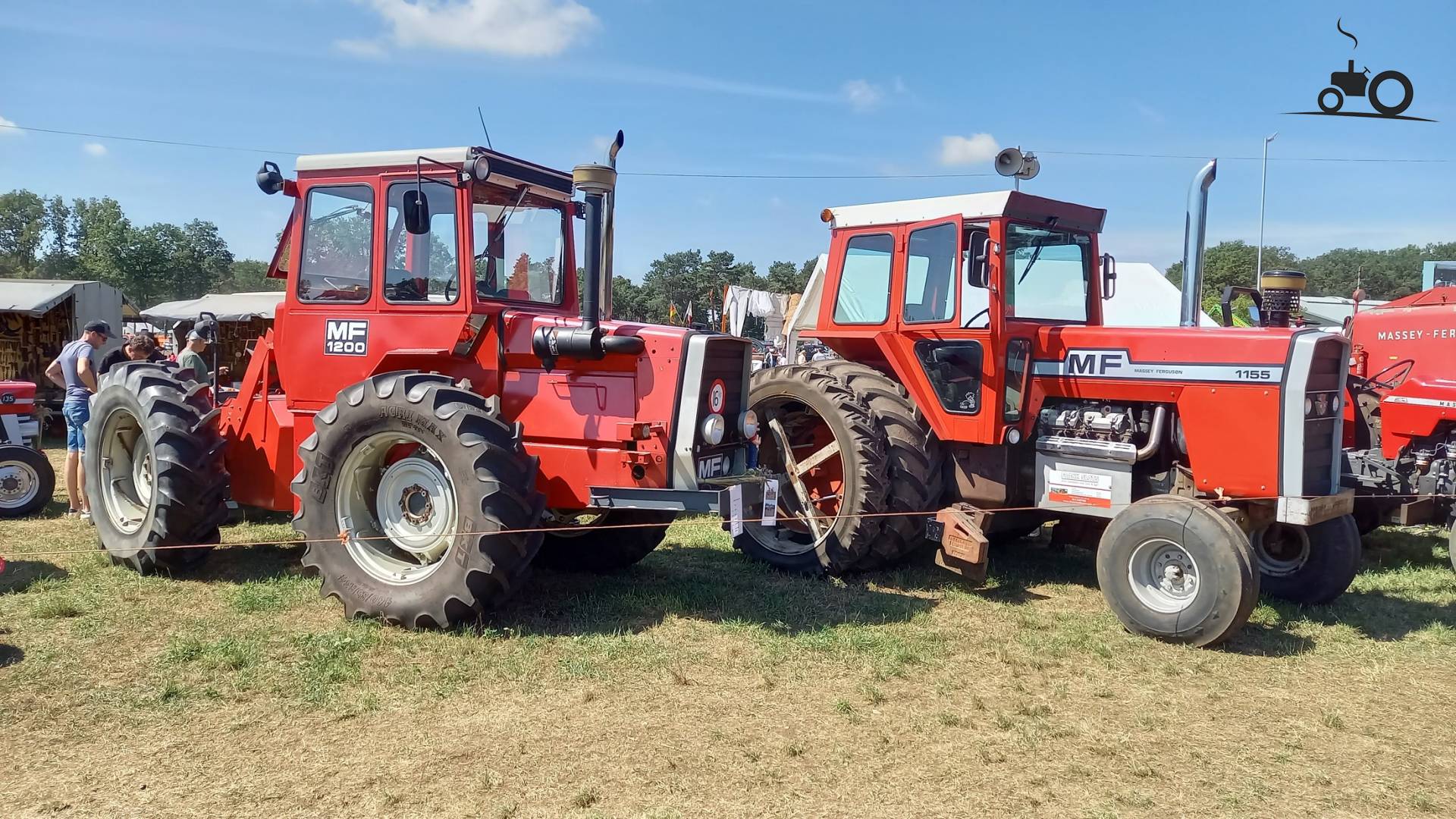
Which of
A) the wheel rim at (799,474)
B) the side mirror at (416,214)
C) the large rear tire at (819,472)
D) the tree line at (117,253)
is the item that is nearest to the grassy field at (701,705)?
the large rear tire at (819,472)

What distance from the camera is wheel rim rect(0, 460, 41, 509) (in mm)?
8242

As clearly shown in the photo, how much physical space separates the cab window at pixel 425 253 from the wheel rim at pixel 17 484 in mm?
4983

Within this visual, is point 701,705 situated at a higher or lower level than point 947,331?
lower

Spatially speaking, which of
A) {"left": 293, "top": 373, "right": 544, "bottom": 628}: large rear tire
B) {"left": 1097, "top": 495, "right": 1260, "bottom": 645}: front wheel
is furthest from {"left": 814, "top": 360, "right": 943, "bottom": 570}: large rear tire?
{"left": 293, "top": 373, "right": 544, "bottom": 628}: large rear tire

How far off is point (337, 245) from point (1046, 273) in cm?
445

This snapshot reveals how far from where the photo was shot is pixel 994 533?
7.16 m

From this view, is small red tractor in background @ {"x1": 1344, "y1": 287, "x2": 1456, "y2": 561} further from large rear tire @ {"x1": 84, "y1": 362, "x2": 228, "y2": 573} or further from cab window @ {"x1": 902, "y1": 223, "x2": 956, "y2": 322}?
large rear tire @ {"x1": 84, "y1": 362, "x2": 228, "y2": 573}

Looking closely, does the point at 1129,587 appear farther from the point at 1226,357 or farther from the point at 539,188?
the point at 539,188

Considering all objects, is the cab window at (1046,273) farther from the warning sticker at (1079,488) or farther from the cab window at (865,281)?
the warning sticker at (1079,488)

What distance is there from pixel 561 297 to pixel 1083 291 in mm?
3528

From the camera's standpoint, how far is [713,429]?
5176 millimetres

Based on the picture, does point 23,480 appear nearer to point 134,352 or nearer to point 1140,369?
point 134,352

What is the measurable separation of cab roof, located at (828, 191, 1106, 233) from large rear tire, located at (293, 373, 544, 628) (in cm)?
310

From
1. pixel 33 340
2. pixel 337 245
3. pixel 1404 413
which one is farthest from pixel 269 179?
pixel 33 340
